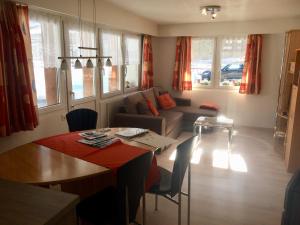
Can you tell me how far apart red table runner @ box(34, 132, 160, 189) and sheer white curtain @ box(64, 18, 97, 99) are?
1.44 meters

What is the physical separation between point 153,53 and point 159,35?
1.55 feet

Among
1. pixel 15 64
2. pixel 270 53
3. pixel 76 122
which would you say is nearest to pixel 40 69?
pixel 15 64

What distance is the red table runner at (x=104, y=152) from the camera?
6.55 feet

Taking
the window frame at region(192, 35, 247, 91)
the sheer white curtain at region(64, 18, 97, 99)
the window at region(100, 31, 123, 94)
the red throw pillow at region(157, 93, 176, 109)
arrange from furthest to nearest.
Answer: the window frame at region(192, 35, 247, 91) → the red throw pillow at region(157, 93, 176, 109) → the window at region(100, 31, 123, 94) → the sheer white curtain at region(64, 18, 97, 99)

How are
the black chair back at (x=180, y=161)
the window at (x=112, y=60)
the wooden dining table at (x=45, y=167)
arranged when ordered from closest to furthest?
the wooden dining table at (x=45, y=167)
the black chair back at (x=180, y=161)
the window at (x=112, y=60)

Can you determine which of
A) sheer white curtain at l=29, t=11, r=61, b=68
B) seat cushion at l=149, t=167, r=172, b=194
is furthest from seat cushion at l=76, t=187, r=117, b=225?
sheer white curtain at l=29, t=11, r=61, b=68

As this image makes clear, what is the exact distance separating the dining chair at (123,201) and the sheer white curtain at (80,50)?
219cm

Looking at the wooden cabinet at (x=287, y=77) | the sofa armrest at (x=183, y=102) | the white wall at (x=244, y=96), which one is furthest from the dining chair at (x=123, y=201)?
→ the white wall at (x=244, y=96)

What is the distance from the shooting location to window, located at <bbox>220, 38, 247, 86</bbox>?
580 centimetres

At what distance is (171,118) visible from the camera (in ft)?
15.7

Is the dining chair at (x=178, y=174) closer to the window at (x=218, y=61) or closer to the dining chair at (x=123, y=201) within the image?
the dining chair at (x=123, y=201)

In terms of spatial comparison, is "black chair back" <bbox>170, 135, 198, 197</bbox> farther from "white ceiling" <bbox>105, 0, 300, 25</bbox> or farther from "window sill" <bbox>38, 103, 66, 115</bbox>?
"white ceiling" <bbox>105, 0, 300, 25</bbox>

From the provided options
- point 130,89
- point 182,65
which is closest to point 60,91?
point 130,89

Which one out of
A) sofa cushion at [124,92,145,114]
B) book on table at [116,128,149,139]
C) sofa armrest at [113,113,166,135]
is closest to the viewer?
book on table at [116,128,149,139]
